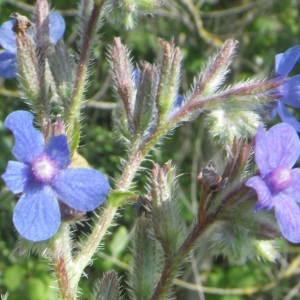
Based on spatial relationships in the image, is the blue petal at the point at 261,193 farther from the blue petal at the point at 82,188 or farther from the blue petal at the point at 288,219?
the blue petal at the point at 82,188

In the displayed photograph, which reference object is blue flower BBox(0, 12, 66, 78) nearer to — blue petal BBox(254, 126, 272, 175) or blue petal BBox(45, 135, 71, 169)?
blue petal BBox(45, 135, 71, 169)

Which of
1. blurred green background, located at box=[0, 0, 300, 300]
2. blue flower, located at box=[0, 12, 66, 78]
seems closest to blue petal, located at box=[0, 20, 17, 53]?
blue flower, located at box=[0, 12, 66, 78]

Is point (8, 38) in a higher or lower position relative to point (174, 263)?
higher

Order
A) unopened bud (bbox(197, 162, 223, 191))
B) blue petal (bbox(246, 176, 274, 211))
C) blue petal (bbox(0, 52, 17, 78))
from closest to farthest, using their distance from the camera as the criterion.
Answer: blue petal (bbox(246, 176, 274, 211)), unopened bud (bbox(197, 162, 223, 191)), blue petal (bbox(0, 52, 17, 78))

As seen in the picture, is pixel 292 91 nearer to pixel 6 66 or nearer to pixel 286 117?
pixel 286 117

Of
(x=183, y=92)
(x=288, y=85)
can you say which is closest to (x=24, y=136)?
(x=288, y=85)
